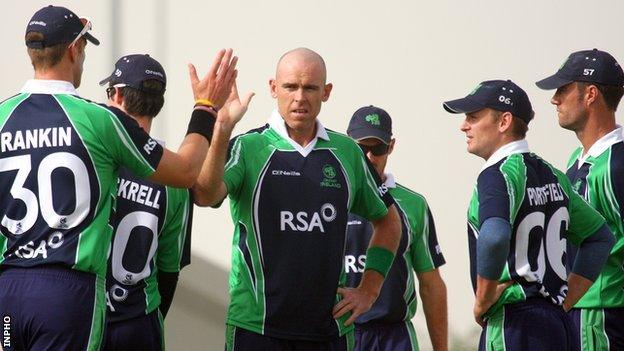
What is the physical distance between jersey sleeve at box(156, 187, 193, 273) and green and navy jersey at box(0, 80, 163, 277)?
1.10 m

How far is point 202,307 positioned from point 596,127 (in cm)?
372

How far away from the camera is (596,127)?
7168 millimetres

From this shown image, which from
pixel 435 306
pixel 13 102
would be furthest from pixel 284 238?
pixel 435 306

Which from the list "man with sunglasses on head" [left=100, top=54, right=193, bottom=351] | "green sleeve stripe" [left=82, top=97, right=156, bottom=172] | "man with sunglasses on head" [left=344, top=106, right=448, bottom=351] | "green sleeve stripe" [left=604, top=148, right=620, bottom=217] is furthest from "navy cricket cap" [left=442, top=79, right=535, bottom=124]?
"green sleeve stripe" [left=82, top=97, right=156, bottom=172]

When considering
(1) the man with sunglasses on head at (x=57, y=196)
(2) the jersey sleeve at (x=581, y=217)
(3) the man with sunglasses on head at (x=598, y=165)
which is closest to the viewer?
(1) the man with sunglasses on head at (x=57, y=196)

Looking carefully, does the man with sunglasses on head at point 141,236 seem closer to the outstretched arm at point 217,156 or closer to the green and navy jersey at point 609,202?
the outstretched arm at point 217,156

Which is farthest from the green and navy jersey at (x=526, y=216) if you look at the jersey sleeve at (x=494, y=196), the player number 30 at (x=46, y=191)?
the player number 30 at (x=46, y=191)

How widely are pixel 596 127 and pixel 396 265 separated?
1524 millimetres

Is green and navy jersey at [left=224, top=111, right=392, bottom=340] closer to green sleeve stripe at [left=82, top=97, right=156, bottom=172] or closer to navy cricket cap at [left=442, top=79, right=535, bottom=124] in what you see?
green sleeve stripe at [left=82, top=97, right=156, bottom=172]

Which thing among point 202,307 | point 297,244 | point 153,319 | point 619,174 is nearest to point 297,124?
point 297,244

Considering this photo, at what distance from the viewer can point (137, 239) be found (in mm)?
6094

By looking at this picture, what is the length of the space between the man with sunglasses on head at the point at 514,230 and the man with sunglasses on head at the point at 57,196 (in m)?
1.65

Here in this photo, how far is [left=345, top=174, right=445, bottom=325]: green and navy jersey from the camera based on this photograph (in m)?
7.62

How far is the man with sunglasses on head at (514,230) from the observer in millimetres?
6023
